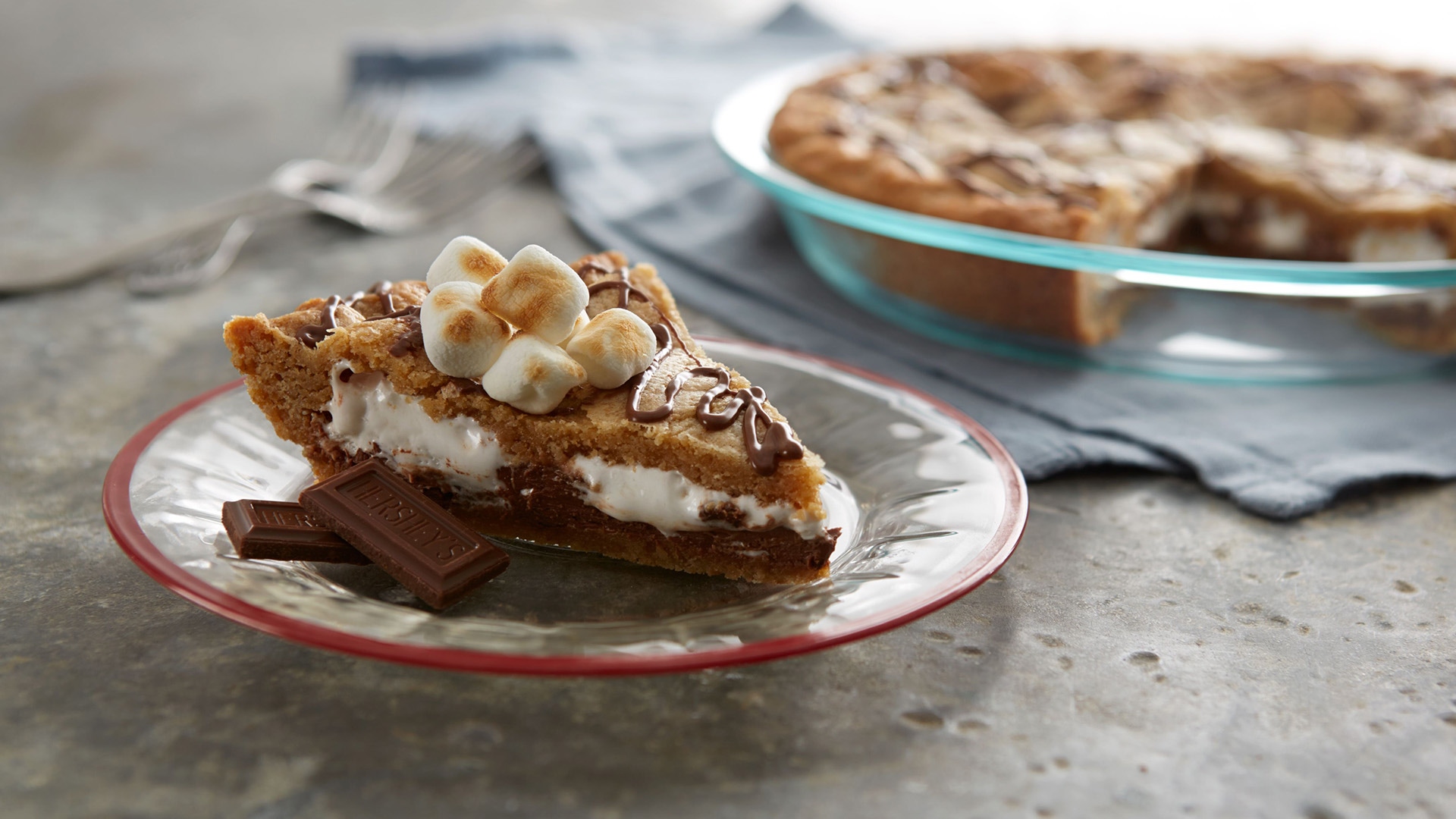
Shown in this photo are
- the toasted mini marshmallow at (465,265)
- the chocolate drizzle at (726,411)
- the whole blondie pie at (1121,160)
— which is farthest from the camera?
the whole blondie pie at (1121,160)

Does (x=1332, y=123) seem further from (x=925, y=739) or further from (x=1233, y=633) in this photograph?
(x=925, y=739)

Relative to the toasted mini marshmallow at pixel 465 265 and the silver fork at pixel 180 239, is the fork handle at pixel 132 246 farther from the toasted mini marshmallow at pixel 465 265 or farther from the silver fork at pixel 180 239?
the toasted mini marshmallow at pixel 465 265

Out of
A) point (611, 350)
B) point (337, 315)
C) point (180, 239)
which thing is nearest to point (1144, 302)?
point (611, 350)

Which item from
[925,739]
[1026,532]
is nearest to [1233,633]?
[1026,532]

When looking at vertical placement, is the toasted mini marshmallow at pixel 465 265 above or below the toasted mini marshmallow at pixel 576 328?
above

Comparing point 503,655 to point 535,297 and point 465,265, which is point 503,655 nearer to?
point 535,297

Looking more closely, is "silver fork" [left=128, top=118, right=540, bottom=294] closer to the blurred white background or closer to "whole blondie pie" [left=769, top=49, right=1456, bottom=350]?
"whole blondie pie" [left=769, top=49, right=1456, bottom=350]

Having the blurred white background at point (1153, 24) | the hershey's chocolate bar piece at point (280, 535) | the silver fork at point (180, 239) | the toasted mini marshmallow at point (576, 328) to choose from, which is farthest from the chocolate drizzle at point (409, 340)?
the blurred white background at point (1153, 24)

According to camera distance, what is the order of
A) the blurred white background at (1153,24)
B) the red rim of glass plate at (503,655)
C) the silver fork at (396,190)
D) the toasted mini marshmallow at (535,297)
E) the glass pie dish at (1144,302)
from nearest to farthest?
the red rim of glass plate at (503,655) → the toasted mini marshmallow at (535,297) → the glass pie dish at (1144,302) → the silver fork at (396,190) → the blurred white background at (1153,24)

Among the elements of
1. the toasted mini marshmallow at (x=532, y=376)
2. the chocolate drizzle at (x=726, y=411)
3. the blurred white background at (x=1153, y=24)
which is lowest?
the blurred white background at (x=1153, y=24)
